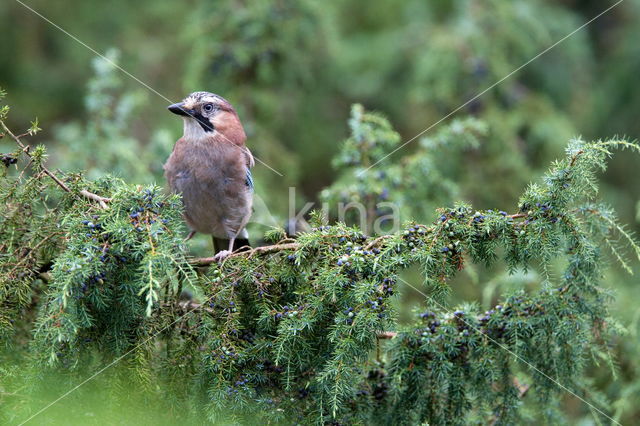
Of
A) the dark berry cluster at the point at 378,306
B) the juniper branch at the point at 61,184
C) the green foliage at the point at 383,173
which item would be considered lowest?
the dark berry cluster at the point at 378,306

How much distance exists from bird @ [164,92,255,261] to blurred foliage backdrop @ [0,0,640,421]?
18.2 inches

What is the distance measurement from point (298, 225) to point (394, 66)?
3.53m

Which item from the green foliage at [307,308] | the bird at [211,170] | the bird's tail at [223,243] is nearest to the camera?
the green foliage at [307,308]

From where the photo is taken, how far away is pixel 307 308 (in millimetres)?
2711

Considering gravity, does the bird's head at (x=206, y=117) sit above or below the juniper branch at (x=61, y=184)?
above

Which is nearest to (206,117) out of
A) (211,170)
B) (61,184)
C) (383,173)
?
(211,170)

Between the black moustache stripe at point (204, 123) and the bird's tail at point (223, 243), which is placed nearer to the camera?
the black moustache stripe at point (204, 123)

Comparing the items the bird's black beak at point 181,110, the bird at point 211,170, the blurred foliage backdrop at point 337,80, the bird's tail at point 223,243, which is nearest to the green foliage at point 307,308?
the bird at point 211,170

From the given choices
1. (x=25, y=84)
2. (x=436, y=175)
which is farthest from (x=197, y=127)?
(x=25, y=84)

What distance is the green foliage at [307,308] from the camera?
259 centimetres

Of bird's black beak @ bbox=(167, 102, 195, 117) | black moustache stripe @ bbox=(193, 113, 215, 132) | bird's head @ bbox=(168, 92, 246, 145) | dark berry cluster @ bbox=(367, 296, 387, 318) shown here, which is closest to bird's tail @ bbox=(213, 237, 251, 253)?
bird's head @ bbox=(168, 92, 246, 145)

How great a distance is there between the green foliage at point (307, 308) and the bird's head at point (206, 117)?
1.57 m

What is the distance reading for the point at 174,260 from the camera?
8.39 feet

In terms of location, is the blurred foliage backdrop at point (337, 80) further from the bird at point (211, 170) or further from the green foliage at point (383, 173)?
the bird at point (211, 170)
